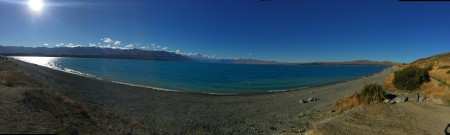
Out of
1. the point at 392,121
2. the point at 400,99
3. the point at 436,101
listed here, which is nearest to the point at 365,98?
the point at 400,99

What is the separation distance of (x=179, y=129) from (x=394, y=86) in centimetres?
2132

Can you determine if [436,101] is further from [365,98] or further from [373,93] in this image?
[365,98]

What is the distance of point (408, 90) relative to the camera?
26750mm

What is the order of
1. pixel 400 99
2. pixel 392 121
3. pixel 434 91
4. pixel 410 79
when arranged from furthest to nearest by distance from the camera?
pixel 410 79 < pixel 434 91 < pixel 400 99 < pixel 392 121

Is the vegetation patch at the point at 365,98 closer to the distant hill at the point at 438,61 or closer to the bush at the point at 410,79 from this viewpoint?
the bush at the point at 410,79

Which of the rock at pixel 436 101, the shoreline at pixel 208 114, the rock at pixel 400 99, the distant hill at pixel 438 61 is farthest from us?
the distant hill at pixel 438 61

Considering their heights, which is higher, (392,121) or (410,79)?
(410,79)

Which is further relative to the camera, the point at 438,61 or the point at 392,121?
the point at 438,61

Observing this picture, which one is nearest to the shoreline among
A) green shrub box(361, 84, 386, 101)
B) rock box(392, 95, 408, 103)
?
green shrub box(361, 84, 386, 101)

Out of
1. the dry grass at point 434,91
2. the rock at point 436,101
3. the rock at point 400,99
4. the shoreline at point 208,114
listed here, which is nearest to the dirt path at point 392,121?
the rock at point 400,99

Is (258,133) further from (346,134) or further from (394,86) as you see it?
(394,86)

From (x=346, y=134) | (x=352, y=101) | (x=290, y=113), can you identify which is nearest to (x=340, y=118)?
(x=346, y=134)

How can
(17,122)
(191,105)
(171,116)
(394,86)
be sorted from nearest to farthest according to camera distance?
(17,122)
(171,116)
(394,86)
(191,105)

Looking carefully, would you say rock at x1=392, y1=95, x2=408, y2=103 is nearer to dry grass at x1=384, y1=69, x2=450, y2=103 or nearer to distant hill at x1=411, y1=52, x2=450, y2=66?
dry grass at x1=384, y1=69, x2=450, y2=103
